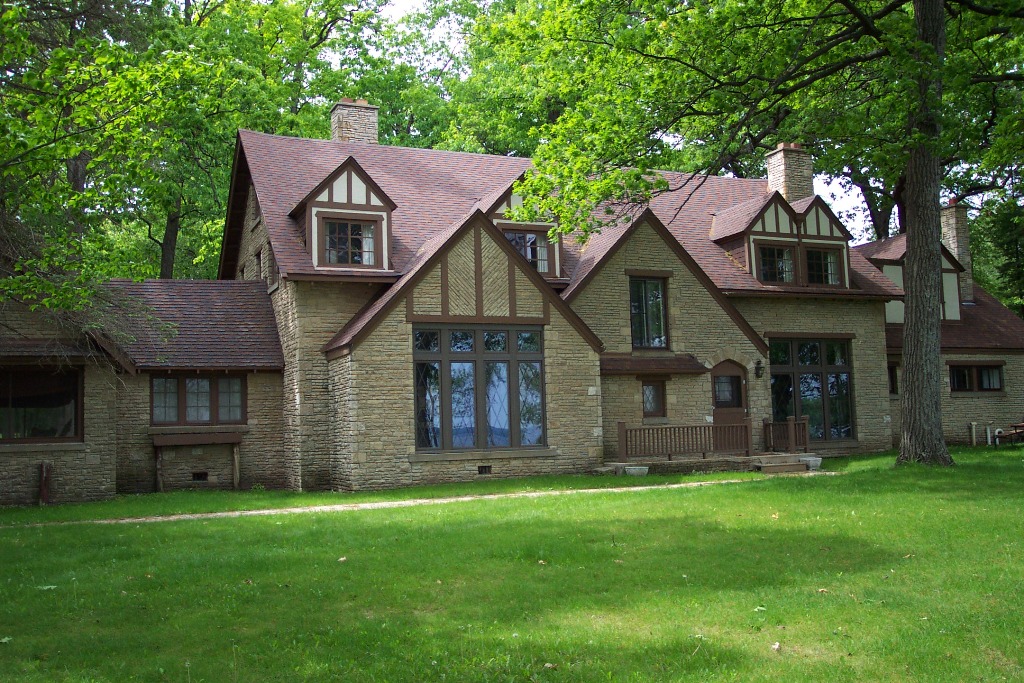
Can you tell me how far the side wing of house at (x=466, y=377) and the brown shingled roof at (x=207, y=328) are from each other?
2.46 meters

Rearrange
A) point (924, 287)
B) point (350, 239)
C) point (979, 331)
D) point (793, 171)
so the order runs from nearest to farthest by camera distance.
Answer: point (924, 287), point (350, 239), point (793, 171), point (979, 331)

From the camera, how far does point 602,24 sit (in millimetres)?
20625

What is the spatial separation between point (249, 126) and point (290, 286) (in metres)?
11.7

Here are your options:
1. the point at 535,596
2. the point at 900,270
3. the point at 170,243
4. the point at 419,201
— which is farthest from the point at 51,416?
the point at 900,270

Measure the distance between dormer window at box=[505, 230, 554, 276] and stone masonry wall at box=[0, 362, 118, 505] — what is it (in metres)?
10.3

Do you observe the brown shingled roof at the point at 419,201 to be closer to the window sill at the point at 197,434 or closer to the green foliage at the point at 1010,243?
the window sill at the point at 197,434

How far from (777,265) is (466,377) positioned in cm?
1138

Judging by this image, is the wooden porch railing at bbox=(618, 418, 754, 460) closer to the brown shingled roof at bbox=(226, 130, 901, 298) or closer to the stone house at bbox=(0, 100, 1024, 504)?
the stone house at bbox=(0, 100, 1024, 504)

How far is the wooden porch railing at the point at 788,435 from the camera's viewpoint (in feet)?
83.4

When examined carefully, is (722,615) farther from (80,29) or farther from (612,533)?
(80,29)

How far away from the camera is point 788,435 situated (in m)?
26.1

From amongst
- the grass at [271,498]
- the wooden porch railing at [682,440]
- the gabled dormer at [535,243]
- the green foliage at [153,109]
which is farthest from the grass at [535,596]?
the gabled dormer at [535,243]

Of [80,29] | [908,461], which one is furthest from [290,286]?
[908,461]

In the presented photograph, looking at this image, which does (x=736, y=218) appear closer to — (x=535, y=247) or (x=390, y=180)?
(x=535, y=247)
